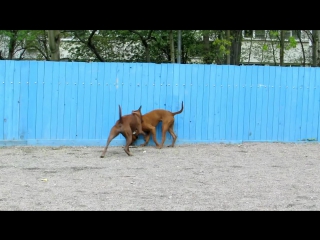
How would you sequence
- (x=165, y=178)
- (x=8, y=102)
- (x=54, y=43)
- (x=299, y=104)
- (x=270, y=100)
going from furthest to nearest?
(x=54, y=43), (x=299, y=104), (x=270, y=100), (x=8, y=102), (x=165, y=178)

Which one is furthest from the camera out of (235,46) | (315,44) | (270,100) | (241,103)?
(235,46)

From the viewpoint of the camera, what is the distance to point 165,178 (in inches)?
330

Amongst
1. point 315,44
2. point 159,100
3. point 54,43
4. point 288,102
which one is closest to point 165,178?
point 159,100

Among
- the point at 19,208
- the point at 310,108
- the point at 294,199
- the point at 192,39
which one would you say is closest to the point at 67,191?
the point at 19,208

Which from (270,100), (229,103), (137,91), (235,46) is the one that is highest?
(235,46)

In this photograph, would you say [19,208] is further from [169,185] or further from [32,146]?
[32,146]

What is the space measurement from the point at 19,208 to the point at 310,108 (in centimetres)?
922

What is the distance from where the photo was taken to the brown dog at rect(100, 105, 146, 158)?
1085 cm

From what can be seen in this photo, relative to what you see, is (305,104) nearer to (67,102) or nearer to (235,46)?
(67,102)

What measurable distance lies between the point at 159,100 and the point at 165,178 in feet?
14.6

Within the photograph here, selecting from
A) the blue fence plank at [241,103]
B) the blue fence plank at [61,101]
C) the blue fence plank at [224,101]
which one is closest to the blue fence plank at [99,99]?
the blue fence plank at [61,101]

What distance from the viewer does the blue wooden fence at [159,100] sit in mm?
12211

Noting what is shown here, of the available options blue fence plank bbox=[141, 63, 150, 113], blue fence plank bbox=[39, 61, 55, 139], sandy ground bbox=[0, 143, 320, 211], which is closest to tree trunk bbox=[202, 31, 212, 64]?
blue fence plank bbox=[141, 63, 150, 113]

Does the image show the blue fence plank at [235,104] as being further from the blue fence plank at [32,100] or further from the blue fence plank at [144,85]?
the blue fence plank at [32,100]
